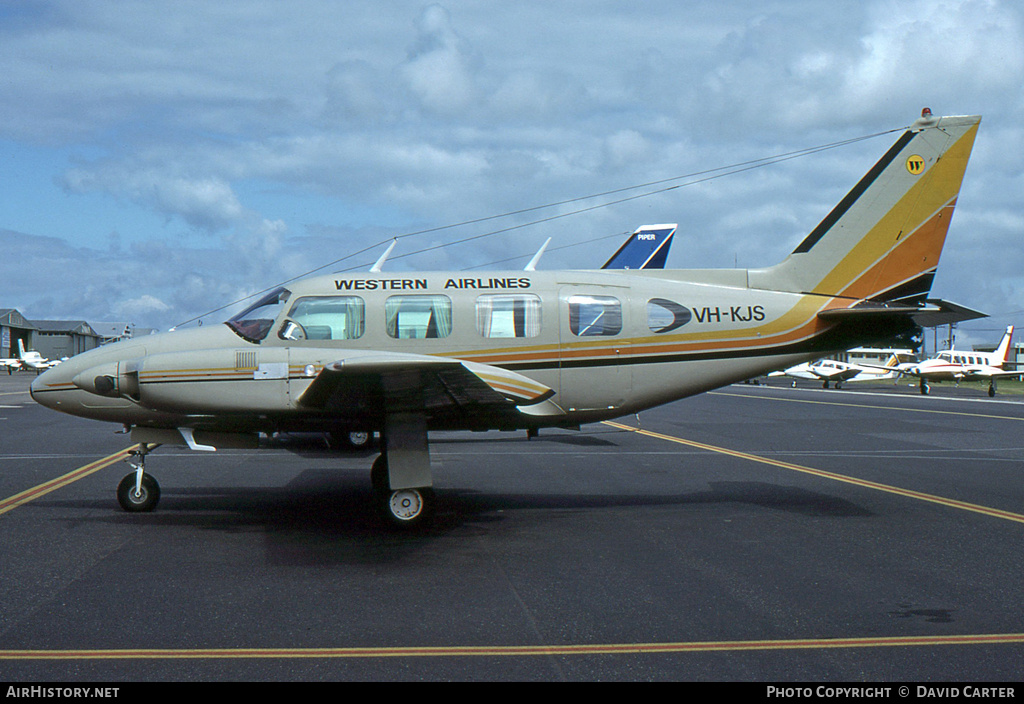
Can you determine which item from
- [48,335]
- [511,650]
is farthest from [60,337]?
[511,650]

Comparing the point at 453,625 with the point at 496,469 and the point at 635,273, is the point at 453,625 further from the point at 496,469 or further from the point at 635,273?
the point at 496,469

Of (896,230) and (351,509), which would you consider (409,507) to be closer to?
(351,509)

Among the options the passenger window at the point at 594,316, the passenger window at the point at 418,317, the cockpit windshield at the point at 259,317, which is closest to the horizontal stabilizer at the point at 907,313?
the passenger window at the point at 594,316

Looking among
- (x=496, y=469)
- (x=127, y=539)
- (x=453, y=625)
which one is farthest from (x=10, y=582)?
(x=496, y=469)

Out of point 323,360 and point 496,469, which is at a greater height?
point 323,360

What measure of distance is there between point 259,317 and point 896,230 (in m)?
8.77

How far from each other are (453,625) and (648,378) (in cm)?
545

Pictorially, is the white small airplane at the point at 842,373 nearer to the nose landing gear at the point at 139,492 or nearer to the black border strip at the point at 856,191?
the black border strip at the point at 856,191

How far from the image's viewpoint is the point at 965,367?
5053 cm

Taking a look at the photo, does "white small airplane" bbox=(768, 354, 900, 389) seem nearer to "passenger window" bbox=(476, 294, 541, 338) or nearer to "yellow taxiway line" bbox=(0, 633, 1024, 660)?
"passenger window" bbox=(476, 294, 541, 338)

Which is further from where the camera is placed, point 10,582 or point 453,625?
point 10,582

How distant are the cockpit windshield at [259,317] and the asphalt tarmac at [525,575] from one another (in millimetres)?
2245

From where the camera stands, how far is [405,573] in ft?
24.3

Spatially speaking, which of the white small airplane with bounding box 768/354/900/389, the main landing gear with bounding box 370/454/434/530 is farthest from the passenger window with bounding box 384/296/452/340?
the white small airplane with bounding box 768/354/900/389
